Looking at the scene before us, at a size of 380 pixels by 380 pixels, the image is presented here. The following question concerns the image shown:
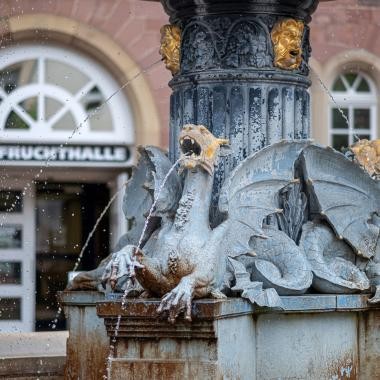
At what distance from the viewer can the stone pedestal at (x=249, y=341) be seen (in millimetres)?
7410

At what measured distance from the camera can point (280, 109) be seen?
872 cm

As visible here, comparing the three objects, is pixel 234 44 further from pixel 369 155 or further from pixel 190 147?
pixel 369 155

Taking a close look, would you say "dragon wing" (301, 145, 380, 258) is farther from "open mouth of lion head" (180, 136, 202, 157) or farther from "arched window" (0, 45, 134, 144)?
"arched window" (0, 45, 134, 144)

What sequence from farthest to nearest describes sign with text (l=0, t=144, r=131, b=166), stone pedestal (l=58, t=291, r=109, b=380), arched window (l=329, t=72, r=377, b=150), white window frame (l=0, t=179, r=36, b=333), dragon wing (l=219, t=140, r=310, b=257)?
arched window (l=329, t=72, r=377, b=150)
white window frame (l=0, t=179, r=36, b=333)
sign with text (l=0, t=144, r=131, b=166)
stone pedestal (l=58, t=291, r=109, b=380)
dragon wing (l=219, t=140, r=310, b=257)

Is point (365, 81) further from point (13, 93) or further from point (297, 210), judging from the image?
point (297, 210)

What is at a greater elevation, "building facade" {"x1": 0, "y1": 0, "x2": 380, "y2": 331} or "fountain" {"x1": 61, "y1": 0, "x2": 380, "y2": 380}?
"building facade" {"x1": 0, "y1": 0, "x2": 380, "y2": 331}

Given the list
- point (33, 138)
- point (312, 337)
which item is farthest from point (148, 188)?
point (33, 138)

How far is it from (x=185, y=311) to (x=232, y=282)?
1.94 ft

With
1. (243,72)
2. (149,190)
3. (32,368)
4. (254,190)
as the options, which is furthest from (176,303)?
(32,368)

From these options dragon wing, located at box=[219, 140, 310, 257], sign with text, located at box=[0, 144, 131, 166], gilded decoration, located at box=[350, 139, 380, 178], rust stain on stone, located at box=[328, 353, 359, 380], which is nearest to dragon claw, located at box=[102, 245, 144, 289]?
dragon wing, located at box=[219, 140, 310, 257]

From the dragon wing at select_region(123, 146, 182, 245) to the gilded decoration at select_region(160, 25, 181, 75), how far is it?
53 centimetres

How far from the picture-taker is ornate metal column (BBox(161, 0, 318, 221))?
28.4 feet

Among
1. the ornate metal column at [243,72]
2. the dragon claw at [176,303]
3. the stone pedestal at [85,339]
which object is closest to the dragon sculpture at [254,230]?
the dragon claw at [176,303]

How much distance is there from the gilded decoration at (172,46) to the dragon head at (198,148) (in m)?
1.12
